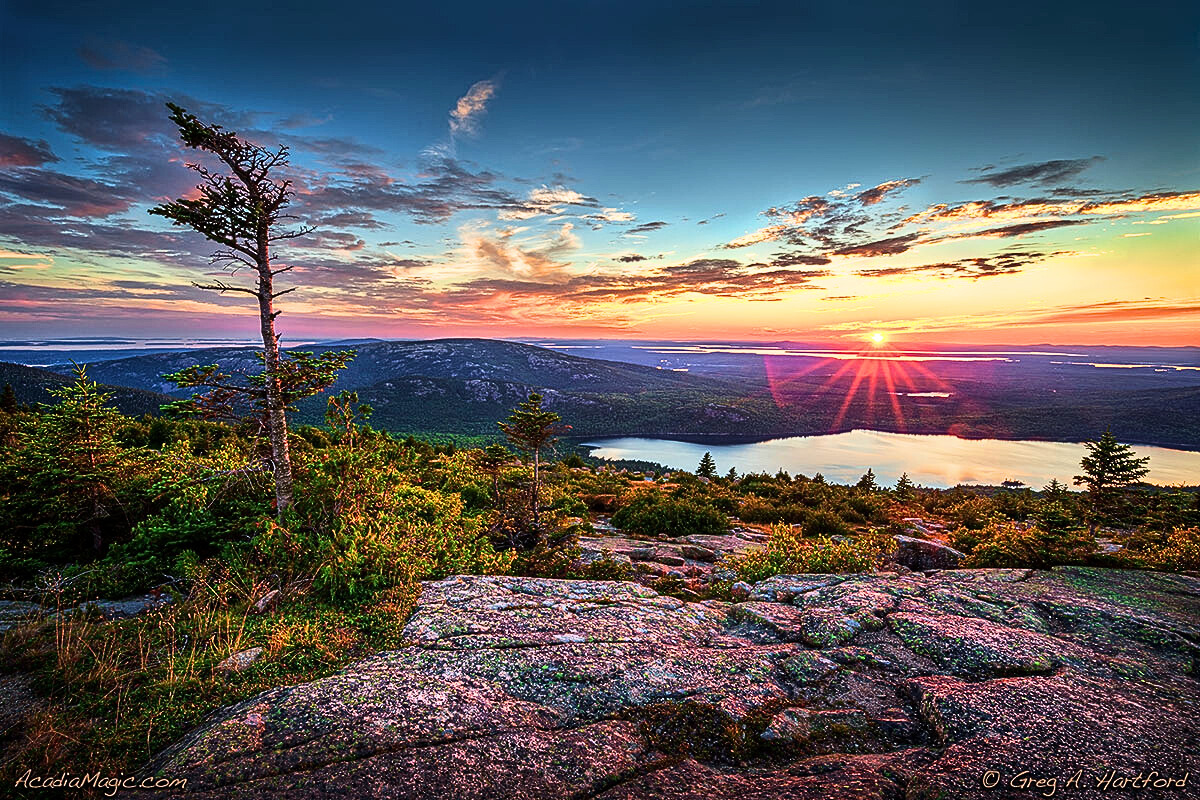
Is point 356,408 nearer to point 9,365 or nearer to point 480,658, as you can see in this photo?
point 480,658

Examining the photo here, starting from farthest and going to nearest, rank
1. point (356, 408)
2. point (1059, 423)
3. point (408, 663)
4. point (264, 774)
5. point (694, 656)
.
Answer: point (1059, 423) < point (356, 408) < point (694, 656) < point (408, 663) < point (264, 774)

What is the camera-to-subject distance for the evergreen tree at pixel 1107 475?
1691cm

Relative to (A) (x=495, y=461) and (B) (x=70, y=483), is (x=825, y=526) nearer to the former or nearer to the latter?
(A) (x=495, y=461)

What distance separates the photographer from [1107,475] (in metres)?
17.2

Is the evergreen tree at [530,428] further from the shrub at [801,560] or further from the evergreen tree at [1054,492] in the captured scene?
the evergreen tree at [1054,492]

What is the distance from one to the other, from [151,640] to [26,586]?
510cm

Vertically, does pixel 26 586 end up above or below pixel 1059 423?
above

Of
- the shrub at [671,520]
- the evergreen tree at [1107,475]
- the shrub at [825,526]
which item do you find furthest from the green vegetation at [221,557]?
the shrub at [825,526]

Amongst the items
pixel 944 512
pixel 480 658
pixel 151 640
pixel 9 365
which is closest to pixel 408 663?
pixel 480 658

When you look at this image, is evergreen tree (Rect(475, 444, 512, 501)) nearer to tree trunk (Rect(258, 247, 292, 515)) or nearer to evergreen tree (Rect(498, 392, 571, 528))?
evergreen tree (Rect(498, 392, 571, 528))

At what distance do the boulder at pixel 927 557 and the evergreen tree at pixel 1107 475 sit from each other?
1076 centimetres

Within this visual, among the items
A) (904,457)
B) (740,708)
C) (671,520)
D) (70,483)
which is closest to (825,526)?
(671,520)

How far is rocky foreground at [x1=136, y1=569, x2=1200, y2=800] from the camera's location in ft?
11.2

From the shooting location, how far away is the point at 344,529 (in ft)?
25.4
